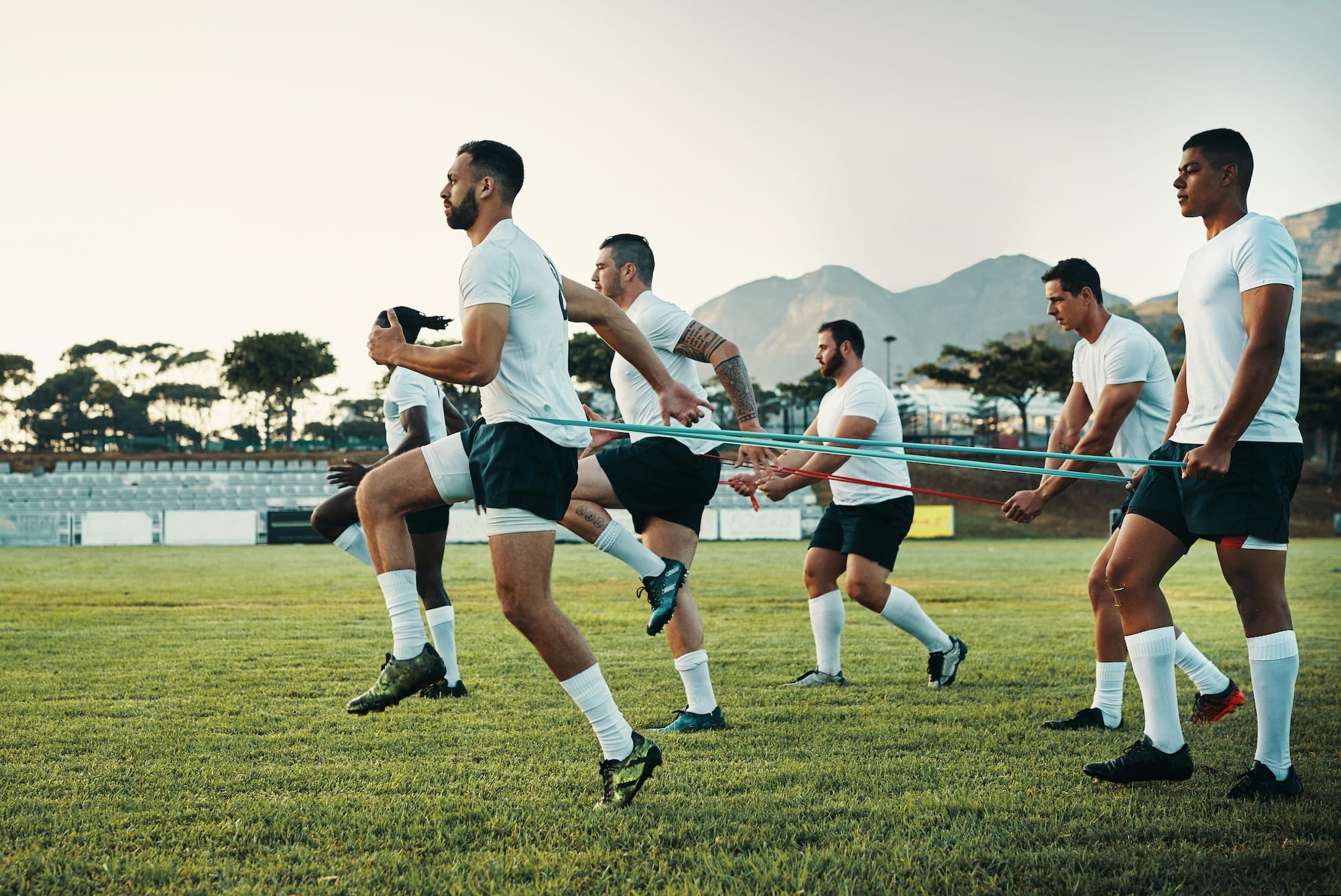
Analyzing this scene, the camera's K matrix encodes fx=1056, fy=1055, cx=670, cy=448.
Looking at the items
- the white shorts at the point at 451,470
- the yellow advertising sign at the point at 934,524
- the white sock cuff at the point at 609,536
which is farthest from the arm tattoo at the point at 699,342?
the yellow advertising sign at the point at 934,524

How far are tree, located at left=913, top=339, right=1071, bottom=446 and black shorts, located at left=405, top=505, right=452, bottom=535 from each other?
63.7 m

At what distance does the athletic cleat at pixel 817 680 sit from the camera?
270 inches

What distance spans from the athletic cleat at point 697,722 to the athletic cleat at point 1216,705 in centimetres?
244

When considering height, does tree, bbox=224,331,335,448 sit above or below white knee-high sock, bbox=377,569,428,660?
above

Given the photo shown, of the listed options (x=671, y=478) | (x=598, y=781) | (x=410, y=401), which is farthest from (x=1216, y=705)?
(x=410, y=401)

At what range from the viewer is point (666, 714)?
582 cm

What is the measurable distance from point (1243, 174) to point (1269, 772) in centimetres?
228

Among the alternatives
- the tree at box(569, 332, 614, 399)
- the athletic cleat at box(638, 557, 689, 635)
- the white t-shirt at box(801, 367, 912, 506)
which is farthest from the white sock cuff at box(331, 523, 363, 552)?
the tree at box(569, 332, 614, 399)

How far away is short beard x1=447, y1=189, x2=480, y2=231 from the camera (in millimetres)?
4035

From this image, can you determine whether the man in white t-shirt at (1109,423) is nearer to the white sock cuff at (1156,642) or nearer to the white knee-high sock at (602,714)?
the white sock cuff at (1156,642)

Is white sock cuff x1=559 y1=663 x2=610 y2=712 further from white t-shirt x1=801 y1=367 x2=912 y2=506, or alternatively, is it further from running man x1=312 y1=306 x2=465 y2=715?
white t-shirt x1=801 y1=367 x2=912 y2=506

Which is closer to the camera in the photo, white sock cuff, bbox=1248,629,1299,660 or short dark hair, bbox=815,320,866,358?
white sock cuff, bbox=1248,629,1299,660

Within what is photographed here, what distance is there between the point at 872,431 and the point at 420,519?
307 cm

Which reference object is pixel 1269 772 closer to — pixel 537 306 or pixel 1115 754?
pixel 1115 754
